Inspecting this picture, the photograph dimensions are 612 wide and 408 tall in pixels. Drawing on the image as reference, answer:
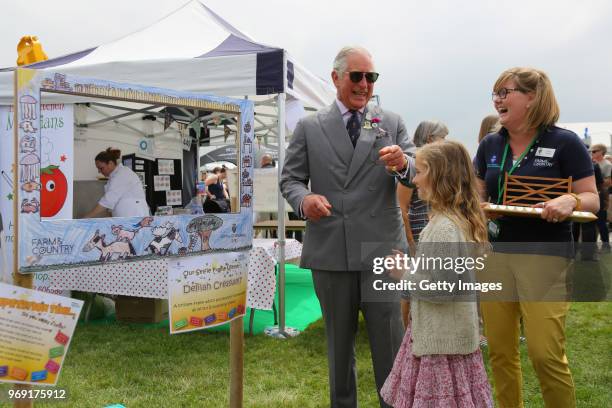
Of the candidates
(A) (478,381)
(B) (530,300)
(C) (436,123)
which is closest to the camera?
(A) (478,381)

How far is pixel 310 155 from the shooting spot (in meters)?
2.34

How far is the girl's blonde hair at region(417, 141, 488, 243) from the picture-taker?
192cm

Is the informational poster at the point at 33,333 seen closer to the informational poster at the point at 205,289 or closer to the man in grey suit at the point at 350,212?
the informational poster at the point at 205,289

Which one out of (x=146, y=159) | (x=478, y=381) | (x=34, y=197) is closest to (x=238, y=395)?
(x=478, y=381)

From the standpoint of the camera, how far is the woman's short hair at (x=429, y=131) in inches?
137

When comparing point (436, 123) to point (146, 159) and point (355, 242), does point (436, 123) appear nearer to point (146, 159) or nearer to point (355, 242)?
point (355, 242)

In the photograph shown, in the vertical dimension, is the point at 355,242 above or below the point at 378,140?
below

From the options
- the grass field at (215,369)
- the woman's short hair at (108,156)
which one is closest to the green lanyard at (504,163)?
the grass field at (215,369)

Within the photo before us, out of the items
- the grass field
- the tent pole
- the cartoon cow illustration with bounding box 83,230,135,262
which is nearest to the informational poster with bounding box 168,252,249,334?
the cartoon cow illustration with bounding box 83,230,135,262

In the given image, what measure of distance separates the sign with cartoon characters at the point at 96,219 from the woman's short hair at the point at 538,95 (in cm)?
109

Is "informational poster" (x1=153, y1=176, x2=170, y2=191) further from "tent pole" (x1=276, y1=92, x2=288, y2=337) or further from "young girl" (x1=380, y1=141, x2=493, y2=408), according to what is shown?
"young girl" (x1=380, y1=141, x2=493, y2=408)

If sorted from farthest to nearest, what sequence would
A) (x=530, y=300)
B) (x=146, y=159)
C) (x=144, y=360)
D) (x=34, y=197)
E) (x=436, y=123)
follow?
(x=146, y=159)
(x=144, y=360)
(x=436, y=123)
(x=530, y=300)
(x=34, y=197)

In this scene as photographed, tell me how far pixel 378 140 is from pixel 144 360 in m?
2.54

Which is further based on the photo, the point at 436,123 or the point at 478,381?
the point at 436,123
